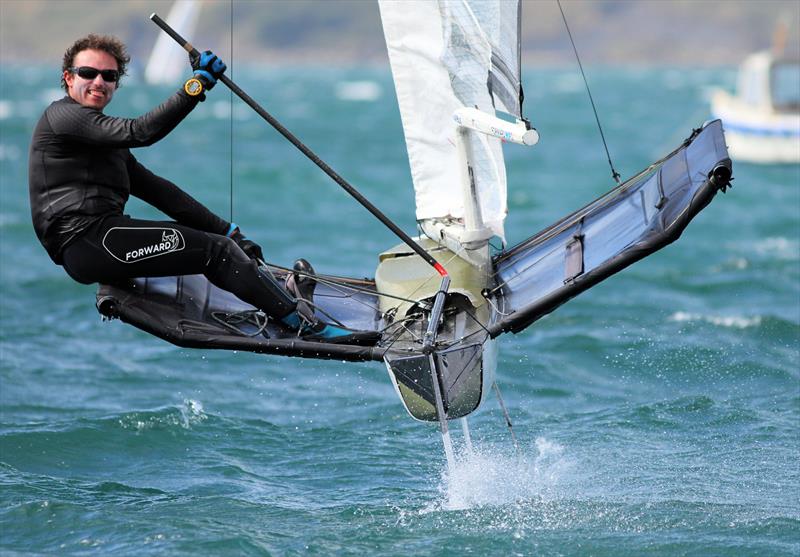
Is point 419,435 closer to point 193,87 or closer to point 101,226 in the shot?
point 101,226

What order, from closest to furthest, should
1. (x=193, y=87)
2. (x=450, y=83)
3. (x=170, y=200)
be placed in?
1. (x=193, y=87)
2. (x=170, y=200)
3. (x=450, y=83)

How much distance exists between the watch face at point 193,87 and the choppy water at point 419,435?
195cm

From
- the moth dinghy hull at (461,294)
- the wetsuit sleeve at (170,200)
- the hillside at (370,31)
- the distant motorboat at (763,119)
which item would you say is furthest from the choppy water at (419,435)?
the hillside at (370,31)

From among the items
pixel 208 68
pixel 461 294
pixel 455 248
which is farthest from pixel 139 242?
pixel 455 248

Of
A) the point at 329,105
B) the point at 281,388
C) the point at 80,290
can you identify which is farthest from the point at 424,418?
the point at 329,105

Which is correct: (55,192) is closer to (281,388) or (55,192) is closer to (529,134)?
(529,134)

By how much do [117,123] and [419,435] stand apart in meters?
2.79

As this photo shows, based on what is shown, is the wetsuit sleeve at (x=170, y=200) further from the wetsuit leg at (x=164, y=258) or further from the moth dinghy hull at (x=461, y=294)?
the wetsuit leg at (x=164, y=258)

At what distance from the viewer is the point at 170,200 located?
6.21 m

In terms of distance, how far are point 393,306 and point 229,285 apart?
843 mm

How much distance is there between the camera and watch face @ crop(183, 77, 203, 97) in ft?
17.1

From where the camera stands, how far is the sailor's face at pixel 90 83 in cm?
558

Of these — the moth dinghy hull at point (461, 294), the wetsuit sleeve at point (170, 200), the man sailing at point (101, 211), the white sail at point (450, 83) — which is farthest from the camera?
the white sail at point (450, 83)

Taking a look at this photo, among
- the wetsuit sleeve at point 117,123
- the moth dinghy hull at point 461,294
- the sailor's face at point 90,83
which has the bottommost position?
the moth dinghy hull at point 461,294
